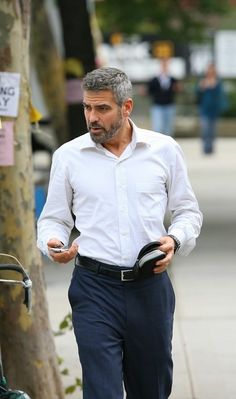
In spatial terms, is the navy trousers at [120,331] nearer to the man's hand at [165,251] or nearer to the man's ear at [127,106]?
the man's hand at [165,251]

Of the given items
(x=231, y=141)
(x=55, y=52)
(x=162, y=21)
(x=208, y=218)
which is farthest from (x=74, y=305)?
(x=162, y=21)

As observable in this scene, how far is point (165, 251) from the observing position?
4.61 meters

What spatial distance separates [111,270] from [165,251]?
243mm

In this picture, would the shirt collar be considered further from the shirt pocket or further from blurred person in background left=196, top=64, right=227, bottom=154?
blurred person in background left=196, top=64, right=227, bottom=154

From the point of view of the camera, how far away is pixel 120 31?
3541cm

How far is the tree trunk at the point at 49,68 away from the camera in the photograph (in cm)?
1423

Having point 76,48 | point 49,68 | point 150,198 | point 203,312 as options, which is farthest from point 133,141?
point 49,68

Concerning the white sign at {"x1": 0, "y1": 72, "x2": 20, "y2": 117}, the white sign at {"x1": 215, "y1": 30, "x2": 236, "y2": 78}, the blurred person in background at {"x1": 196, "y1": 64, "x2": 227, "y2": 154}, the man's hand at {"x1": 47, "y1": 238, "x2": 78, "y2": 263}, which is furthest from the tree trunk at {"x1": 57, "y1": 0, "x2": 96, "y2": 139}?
the white sign at {"x1": 215, "y1": 30, "x2": 236, "y2": 78}

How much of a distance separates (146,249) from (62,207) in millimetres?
452

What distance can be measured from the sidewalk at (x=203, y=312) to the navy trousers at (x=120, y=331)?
1930 mm

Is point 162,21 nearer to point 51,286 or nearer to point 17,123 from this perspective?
point 51,286

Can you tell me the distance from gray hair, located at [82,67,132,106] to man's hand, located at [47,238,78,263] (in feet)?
2.04

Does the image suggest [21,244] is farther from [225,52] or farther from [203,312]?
[225,52]

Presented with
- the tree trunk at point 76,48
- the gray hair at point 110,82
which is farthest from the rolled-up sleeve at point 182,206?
the tree trunk at point 76,48
